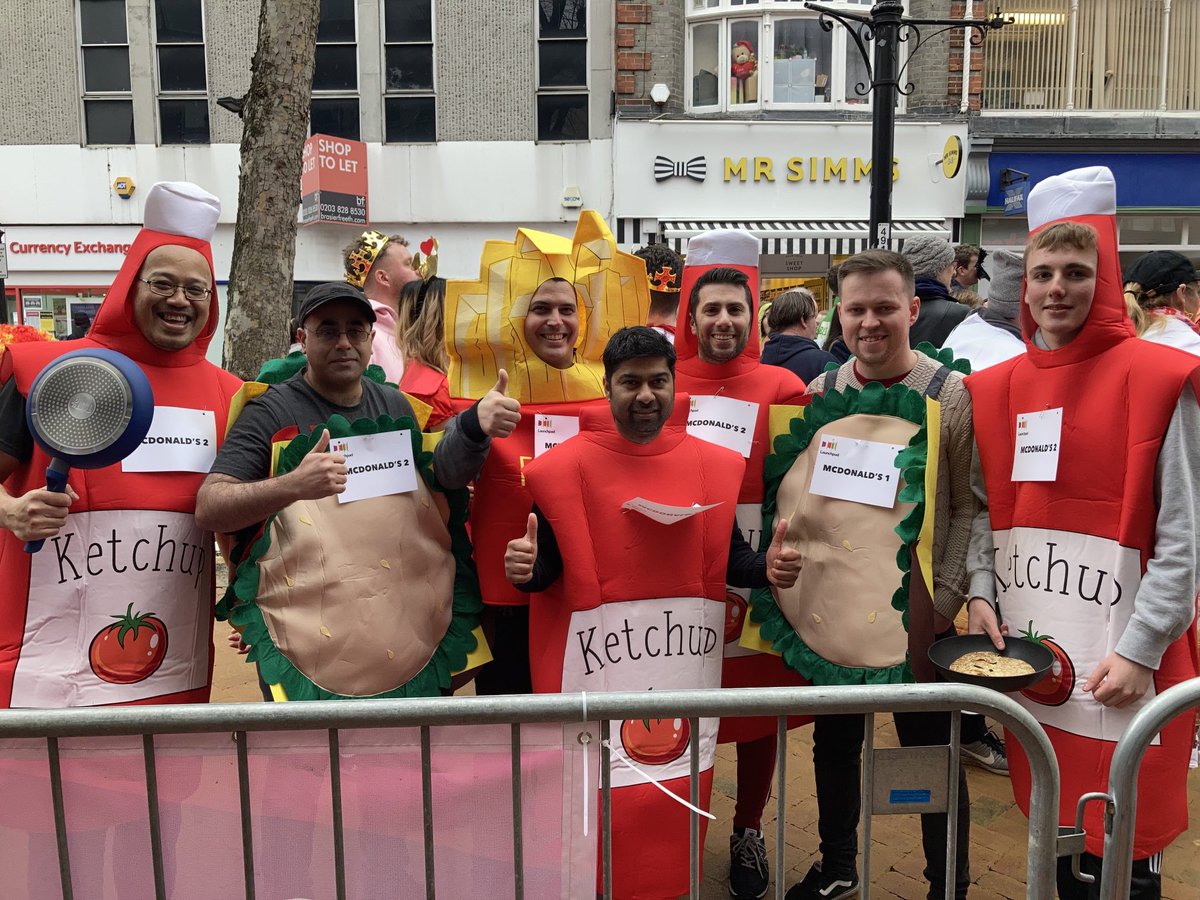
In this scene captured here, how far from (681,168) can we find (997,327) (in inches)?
416

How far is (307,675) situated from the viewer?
7.82 ft

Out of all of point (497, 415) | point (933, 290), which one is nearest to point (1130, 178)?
point (933, 290)

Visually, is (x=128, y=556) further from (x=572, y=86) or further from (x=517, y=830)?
(x=572, y=86)

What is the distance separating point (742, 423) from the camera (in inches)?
118

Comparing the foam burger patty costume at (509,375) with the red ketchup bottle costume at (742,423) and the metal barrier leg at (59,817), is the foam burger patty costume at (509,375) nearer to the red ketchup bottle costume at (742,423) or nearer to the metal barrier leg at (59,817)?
the red ketchup bottle costume at (742,423)

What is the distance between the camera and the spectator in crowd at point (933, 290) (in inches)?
190

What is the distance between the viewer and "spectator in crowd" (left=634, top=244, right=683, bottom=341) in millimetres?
4164

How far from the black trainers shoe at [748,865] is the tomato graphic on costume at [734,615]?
29.8 inches

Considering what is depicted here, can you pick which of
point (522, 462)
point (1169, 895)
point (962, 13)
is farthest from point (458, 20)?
point (1169, 895)

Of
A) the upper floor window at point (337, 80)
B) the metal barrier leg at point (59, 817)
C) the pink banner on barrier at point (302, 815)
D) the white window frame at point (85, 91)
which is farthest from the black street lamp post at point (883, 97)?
the white window frame at point (85, 91)

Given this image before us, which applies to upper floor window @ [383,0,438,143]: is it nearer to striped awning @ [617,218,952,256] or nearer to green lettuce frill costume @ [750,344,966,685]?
striped awning @ [617,218,952,256]

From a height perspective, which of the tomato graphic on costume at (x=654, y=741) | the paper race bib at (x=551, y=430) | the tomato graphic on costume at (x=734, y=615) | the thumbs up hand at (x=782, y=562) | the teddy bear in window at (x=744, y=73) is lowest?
the tomato graphic on costume at (x=654, y=741)

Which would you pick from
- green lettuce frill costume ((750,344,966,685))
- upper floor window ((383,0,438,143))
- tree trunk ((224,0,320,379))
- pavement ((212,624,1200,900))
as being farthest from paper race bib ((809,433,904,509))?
upper floor window ((383,0,438,143))

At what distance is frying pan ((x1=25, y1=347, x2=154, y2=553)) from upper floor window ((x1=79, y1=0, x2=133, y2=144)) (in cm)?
1522
